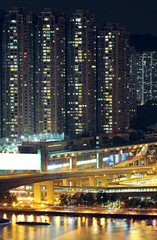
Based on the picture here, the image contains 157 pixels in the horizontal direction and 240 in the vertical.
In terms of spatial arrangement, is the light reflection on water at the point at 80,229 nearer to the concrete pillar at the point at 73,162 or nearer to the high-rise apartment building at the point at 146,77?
the concrete pillar at the point at 73,162

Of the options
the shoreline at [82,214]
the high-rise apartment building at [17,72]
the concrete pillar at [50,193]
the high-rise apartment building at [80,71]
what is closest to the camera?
the shoreline at [82,214]

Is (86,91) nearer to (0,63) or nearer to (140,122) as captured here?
(0,63)

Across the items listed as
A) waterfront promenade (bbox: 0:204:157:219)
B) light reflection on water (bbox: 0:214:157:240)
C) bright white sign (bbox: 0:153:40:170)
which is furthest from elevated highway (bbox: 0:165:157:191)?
bright white sign (bbox: 0:153:40:170)

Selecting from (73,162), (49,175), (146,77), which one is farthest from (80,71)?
(146,77)

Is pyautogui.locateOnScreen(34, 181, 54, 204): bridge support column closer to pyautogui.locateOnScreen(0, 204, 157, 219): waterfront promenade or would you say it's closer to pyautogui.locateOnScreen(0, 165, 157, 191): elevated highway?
pyautogui.locateOnScreen(0, 165, 157, 191): elevated highway

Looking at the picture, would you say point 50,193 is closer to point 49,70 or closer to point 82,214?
point 82,214

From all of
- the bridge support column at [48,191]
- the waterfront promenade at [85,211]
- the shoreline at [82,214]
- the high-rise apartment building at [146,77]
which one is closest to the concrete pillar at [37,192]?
the bridge support column at [48,191]

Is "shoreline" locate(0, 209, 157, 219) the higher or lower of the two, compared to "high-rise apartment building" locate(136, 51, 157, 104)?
lower
